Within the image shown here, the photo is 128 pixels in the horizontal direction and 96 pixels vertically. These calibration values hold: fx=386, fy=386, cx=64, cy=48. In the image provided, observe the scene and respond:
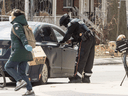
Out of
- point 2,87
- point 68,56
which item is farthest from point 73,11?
point 2,87

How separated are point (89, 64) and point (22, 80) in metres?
3.14

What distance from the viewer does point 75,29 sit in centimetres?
938

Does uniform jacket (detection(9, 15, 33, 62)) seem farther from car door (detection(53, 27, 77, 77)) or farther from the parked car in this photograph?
car door (detection(53, 27, 77, 77))

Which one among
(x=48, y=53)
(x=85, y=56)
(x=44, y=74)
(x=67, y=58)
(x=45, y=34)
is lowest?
(x=44, y=74)

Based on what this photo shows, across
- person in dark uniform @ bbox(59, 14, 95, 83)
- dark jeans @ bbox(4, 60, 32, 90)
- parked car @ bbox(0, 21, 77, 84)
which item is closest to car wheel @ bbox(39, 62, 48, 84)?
parked car @ bbox(0, 21, 77, 84)

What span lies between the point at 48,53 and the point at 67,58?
35.1 inches

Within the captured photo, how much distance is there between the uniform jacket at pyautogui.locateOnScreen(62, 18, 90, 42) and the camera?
9.21 m

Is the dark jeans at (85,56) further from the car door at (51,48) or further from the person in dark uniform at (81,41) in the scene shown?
the car door at (51,48)

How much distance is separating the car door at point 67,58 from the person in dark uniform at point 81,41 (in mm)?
263

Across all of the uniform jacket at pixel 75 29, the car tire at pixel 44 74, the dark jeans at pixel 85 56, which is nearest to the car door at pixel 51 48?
the car tire at pixel 44 74

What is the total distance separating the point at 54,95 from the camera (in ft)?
22.8

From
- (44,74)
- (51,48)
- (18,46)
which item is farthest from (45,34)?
(18,46)

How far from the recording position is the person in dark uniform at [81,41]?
924 centimetres

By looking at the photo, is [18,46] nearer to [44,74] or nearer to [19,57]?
[19,57]
